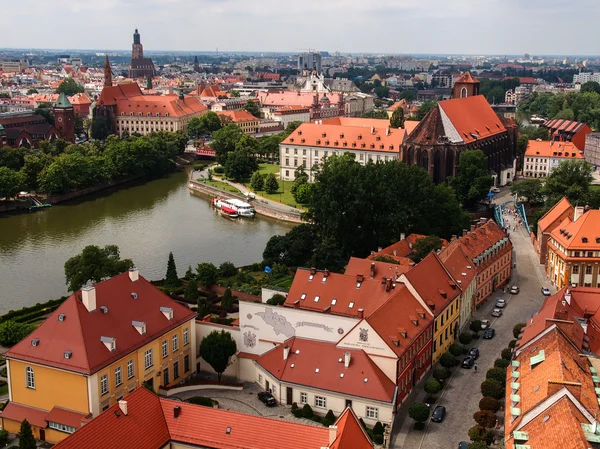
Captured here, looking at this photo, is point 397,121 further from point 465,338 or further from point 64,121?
point 465,338

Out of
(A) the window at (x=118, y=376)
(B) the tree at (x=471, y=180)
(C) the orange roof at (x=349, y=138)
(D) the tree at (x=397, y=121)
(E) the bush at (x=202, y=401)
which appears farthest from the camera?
(D) the tree at (x=397, y=121)

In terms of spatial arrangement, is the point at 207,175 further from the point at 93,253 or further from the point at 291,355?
the point at 291,355

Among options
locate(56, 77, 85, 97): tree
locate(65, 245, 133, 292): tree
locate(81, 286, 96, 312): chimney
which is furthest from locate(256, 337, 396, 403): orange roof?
locate(56, 77, 85, 97): tree

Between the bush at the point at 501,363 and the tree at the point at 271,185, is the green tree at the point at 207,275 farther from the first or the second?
the tree at the point at 271,185

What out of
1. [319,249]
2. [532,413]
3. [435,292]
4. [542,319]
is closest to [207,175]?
[319,249]

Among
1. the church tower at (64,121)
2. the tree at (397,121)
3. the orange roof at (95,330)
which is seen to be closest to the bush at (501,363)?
the orange roof at (95,330)

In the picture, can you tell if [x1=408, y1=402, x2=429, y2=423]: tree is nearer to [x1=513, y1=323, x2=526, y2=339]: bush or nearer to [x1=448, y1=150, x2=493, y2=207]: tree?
[x1=513, y1=323, x2=526, y2=339]: bush

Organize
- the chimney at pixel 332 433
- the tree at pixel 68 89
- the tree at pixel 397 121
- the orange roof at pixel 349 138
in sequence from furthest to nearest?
the tree at pixel 68 89, the tree at pixel 397 121, the orange roof at pixel 349 138, the chimney at pixel 332 433
